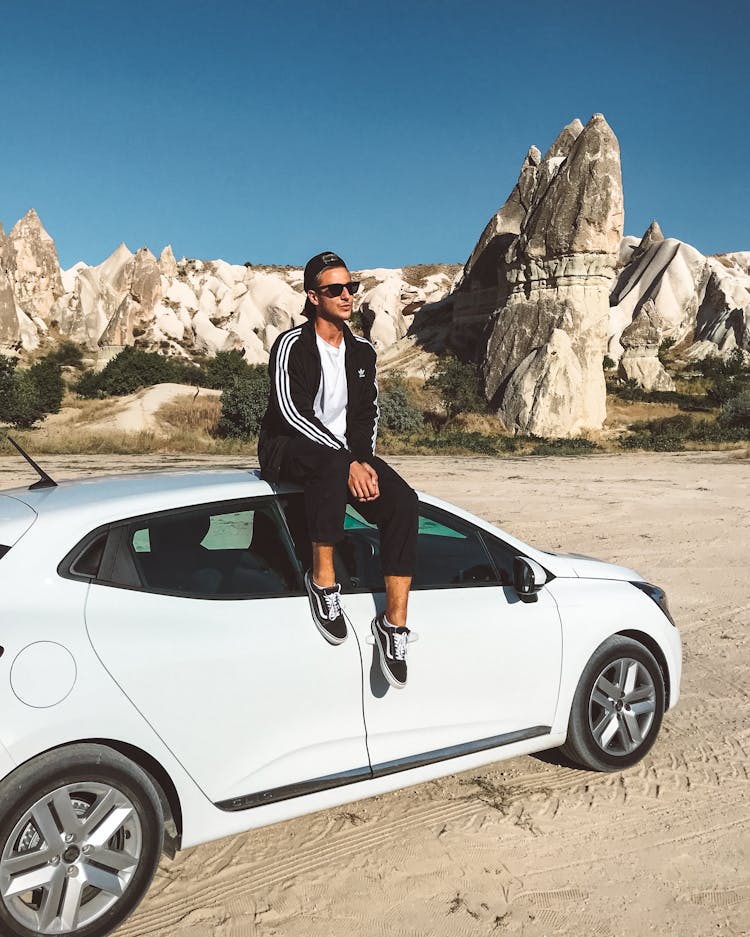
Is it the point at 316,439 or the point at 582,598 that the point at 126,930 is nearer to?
the point at 316,439

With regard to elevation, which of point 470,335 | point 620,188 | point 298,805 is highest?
point 620,188

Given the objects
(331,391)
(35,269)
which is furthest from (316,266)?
(35,269)

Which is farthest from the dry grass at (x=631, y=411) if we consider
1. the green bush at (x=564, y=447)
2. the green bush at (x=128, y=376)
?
the green bush at (x=128, y=376)

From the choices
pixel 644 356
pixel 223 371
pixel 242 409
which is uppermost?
pixel 644 356

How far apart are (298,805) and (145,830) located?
0.61 metres

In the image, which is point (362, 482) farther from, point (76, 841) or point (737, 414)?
point (737, 414)

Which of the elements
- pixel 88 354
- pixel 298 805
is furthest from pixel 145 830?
pixel 88 354

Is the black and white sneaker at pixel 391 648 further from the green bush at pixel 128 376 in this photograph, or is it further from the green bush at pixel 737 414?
the green bush at pixel 128 376

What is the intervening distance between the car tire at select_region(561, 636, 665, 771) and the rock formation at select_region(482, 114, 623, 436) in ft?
106

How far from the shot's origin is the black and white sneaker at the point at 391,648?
11.1ft

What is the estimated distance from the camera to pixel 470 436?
31.1 metres

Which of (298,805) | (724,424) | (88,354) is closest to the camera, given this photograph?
(298,805)

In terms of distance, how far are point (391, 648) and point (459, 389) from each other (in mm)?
35776

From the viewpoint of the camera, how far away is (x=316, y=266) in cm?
387
